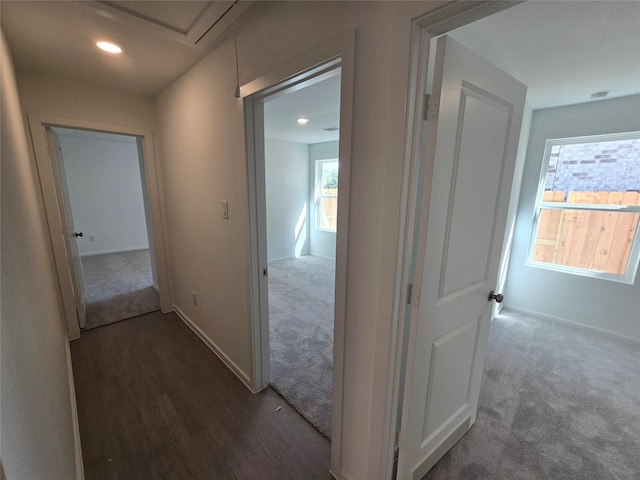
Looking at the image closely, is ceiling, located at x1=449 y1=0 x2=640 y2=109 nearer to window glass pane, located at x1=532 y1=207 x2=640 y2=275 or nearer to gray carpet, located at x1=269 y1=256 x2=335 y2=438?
window glass pane, located at x1=532 y1=207 x2=640 y2=275

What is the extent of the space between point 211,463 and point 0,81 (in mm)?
2018

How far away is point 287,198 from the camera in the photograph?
5680 mm

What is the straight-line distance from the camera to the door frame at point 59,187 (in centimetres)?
230

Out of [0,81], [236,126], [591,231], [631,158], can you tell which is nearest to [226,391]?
[236,126]

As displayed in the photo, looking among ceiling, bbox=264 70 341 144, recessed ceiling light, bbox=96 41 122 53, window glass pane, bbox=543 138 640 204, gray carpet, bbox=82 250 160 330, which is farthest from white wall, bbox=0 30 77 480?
window glass pane, bbox=543 138 640 204

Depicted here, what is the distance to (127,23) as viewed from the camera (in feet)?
4.94

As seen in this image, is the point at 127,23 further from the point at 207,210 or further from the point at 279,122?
the point at 279,122

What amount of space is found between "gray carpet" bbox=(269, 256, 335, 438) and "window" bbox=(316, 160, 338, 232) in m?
1.41

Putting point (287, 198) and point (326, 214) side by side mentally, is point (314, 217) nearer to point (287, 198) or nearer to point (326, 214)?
point (326, 214)

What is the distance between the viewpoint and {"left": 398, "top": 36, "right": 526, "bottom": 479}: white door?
3.39ft

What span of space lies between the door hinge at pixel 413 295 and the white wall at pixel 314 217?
451 centimetres

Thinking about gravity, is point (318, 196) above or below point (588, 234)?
above

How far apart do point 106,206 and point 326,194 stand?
4726mm

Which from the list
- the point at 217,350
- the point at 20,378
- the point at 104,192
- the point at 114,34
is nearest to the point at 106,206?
the point at 104,192
